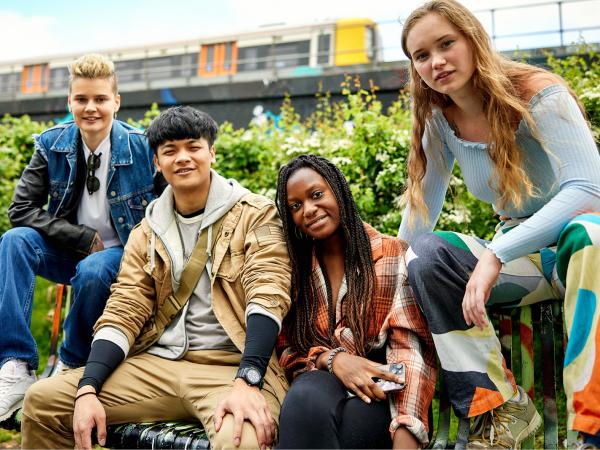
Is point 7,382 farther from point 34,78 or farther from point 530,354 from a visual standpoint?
point 34,78

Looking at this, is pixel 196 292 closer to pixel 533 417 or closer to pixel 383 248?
pixel 383 248

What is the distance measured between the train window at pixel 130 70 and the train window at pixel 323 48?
512 cm

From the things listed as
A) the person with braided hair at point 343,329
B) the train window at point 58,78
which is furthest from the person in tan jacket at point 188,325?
the train window at point 58,78

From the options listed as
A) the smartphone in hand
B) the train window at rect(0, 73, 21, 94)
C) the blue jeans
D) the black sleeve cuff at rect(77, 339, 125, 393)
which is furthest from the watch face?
the train window at rect(0, 73, 21, 94)

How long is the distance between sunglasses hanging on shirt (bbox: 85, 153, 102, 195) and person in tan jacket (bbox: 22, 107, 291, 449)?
24.2 inches

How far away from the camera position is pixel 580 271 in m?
2.21

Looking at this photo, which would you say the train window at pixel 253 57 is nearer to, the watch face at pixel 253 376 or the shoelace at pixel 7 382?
the shoelace at pixel 7 382

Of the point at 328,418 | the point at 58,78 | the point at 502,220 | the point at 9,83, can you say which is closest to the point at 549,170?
the point at 502,220

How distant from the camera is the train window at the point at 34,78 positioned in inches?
733


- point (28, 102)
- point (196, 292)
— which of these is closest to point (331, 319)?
point (196, 292)

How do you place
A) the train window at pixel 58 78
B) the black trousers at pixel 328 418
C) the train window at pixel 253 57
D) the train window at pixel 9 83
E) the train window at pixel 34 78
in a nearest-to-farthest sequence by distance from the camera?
the black trousers at pixel 328 418
the train window at pixel 253 57
the train window at pixel 58 78
the train window at pixel 34 78
the train window at pixel 9 83

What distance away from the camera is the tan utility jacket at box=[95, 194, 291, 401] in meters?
2.79

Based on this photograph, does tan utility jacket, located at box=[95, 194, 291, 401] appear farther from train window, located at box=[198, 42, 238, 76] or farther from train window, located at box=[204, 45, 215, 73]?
train window, located at box=[204, 45, 215, 73]

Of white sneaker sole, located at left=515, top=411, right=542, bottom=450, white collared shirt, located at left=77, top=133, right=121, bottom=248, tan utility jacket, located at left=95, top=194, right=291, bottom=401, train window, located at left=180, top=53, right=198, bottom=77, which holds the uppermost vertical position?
train window, located at left=180, top=53, right=198, bottom=77
